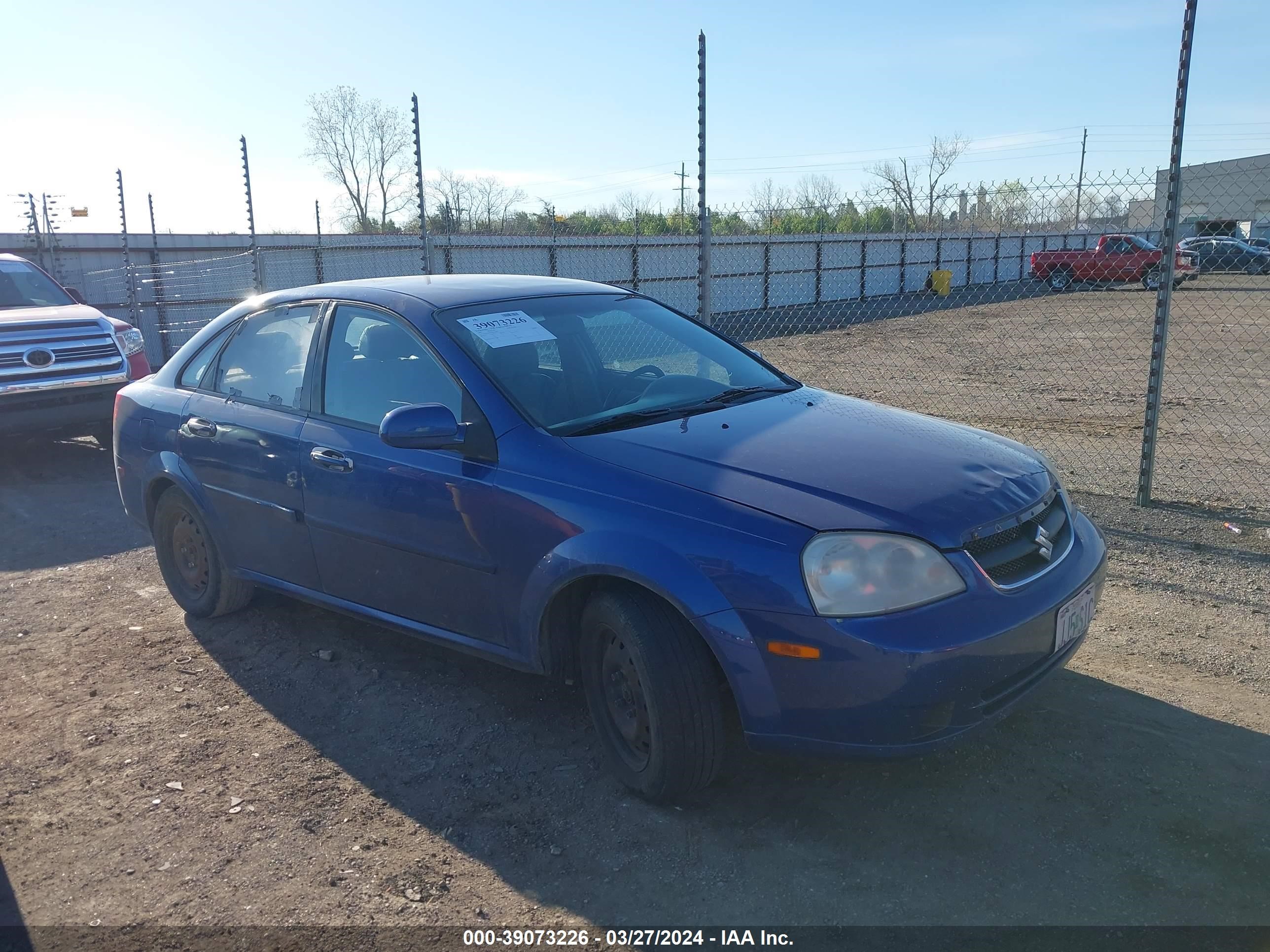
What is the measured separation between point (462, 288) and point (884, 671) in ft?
7.98

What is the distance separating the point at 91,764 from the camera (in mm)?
3695

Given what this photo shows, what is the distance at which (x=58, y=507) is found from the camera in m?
7.50

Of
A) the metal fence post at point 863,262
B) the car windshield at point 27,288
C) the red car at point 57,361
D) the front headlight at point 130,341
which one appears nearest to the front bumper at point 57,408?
the red car at point 57,361

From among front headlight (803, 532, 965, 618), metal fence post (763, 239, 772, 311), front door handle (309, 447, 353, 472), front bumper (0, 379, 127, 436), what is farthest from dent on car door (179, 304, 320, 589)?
metal fence post (763, 239, 772, 311)

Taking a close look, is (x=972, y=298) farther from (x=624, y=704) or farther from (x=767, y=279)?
(x=624, y=704)

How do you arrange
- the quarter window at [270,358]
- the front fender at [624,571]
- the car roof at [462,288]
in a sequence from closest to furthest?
the front fender at [624,571] < the car roof at [462,288] < the quarter window at [270,358]

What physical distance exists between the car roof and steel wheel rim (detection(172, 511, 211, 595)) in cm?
128

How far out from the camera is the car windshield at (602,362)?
12.0 ft

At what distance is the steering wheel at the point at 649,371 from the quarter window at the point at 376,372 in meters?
0.79

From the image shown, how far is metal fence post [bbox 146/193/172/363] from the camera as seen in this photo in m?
14.5

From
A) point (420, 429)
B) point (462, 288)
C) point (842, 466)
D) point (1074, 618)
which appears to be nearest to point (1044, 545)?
point (1074, 618)

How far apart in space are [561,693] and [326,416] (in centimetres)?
149

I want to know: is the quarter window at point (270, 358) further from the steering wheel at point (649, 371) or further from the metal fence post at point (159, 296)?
the metal fence post at point (159, 296)

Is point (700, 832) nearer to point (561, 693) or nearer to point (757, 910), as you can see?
point (757, 910)
